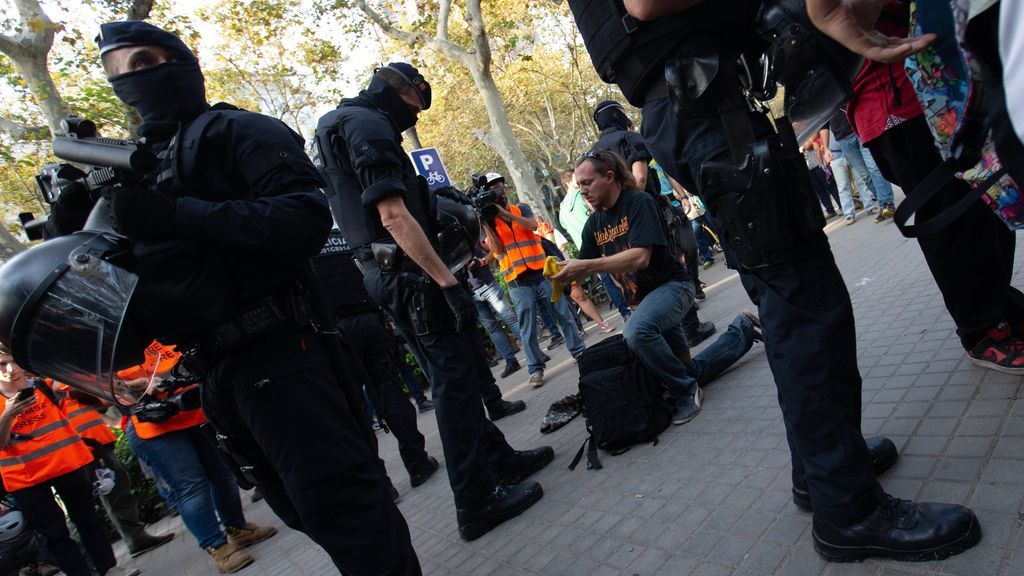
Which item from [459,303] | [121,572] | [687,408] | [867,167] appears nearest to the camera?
[459,303]

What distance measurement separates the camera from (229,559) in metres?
4.08

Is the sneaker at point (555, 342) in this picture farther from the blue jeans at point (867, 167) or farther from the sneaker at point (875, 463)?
the sneaker at point (875, 463)

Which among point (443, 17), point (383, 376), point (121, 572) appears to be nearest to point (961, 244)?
point (383, 376)

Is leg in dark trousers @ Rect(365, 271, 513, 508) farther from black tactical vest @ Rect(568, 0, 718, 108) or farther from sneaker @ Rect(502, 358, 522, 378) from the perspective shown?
sneaker @ Rect(502, 358, 522, 378)

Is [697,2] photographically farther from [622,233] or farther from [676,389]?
[676,389]

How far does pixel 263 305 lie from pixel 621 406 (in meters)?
2.16

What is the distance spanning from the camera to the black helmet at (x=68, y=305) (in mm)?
1617

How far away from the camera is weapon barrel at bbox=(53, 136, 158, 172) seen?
5.52 ft

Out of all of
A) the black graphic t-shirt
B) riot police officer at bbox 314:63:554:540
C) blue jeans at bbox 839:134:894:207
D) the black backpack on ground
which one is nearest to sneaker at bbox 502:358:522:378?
the black graphic t-shirt

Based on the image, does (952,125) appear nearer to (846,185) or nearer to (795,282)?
(795,282)

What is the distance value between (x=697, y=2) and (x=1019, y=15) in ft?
3.10

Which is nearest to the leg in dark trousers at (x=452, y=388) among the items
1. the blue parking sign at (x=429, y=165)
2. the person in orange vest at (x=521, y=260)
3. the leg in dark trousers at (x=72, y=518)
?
the person in orange vest at (x=521, y=260)

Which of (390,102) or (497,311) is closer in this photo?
(390,102)

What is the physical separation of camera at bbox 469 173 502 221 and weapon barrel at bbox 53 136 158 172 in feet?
11.2
